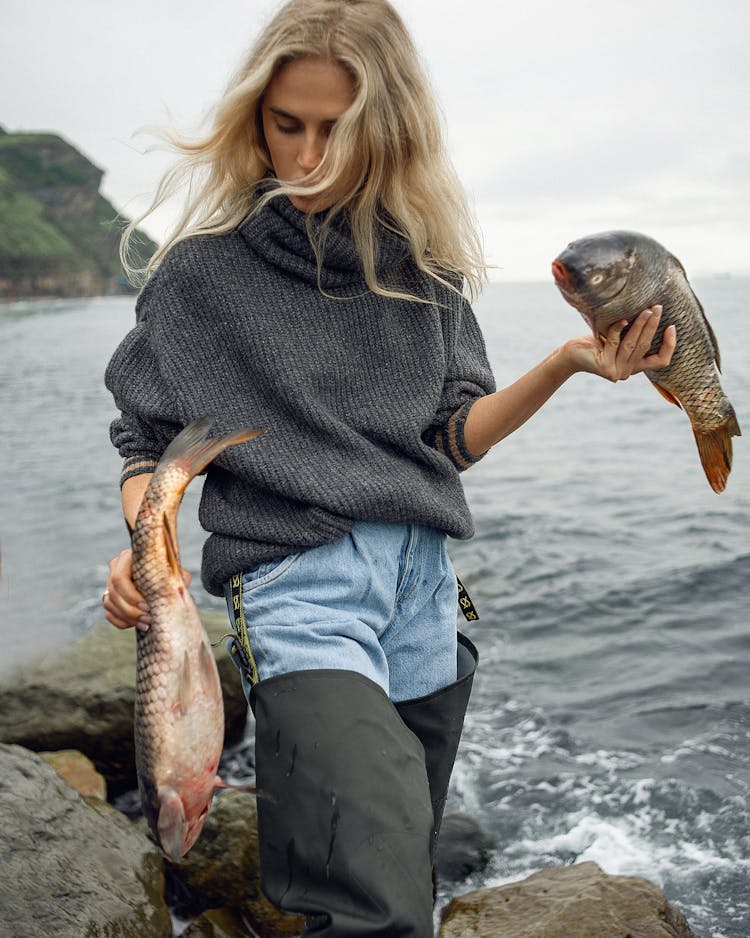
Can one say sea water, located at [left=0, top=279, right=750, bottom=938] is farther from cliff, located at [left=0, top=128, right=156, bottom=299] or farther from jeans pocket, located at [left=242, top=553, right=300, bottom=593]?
cliff, located at [left=0, top=128, right=156, bottom=299]

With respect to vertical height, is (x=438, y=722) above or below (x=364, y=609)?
below

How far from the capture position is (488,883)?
5.05 m

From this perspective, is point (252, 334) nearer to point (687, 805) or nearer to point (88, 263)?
point (687, 805)

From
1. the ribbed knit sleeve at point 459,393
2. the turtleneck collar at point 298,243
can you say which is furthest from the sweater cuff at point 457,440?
the turtleneck collar at point 298,243

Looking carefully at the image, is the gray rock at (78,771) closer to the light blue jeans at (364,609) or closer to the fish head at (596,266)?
the light blue jeans at (364,609)

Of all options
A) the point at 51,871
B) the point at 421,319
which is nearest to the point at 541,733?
the point at 51,871

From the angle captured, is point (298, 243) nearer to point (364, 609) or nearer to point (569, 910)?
point (364, 609)

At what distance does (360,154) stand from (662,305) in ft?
3.18

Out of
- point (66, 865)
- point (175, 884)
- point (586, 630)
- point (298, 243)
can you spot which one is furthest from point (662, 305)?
point (586, 630)

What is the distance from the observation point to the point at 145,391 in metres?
2.78

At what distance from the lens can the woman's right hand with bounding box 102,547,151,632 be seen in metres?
2.27

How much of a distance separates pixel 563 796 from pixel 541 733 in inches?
31.2

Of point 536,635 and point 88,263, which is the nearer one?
point 536,635

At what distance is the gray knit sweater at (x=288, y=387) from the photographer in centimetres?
263
